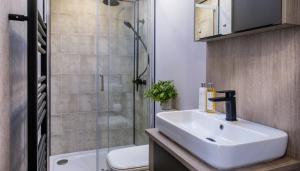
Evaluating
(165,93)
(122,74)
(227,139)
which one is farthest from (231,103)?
(122,74)

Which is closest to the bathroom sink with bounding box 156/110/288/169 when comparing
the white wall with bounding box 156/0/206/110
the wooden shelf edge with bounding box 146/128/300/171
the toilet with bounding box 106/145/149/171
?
the wooden shelf edge with bounding box 146/128/300/171

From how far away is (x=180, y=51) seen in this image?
6.63 feet

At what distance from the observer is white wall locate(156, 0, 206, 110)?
1777 millimetres

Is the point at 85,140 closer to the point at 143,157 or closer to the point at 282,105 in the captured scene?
the point at 143,157

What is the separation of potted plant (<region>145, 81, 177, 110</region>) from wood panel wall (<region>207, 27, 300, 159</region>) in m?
0.67

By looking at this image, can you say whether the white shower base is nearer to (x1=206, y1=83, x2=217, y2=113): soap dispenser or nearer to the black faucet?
(x1=206, y1=83, x2=217, y2=113): soap dispenser

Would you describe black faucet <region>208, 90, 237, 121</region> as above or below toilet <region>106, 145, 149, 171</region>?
above

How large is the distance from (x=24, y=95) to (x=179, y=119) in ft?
3.03

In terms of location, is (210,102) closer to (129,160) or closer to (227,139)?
(227,139)

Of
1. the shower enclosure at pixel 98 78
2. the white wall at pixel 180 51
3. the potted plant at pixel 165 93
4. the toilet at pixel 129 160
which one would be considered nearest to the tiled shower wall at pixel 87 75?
the shower enclosure at pixel 98 78

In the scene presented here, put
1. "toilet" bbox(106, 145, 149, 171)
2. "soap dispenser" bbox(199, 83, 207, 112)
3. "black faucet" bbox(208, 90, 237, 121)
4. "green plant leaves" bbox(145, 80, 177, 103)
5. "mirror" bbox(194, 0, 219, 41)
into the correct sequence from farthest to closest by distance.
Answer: "green plant leaves" bbox(145, 80, 177, 103) < "toilet" bbox(106, 145, 149, 171) < "soap dispenser" bbox(199, 83, 207, 112) < "mirror" bbox(194, 0, 219, 41) < "black faucet" bbox(208, 90, 237, 121)

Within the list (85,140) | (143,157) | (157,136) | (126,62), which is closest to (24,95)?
(157,136)

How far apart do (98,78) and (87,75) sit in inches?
15.3

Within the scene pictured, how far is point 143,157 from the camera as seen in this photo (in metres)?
1.88
